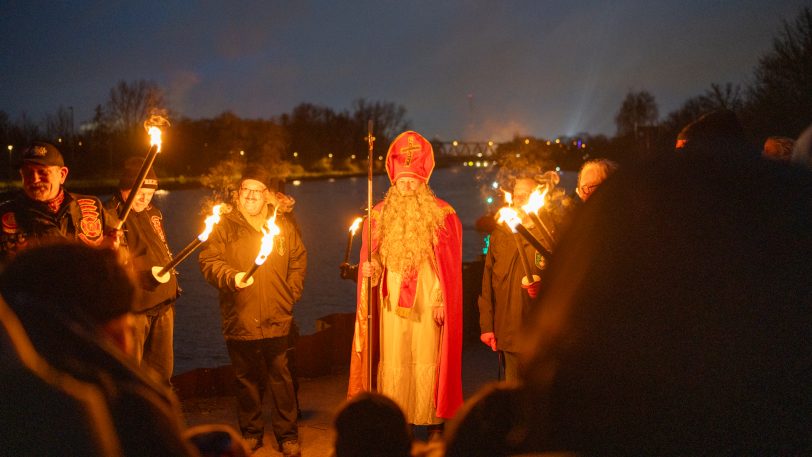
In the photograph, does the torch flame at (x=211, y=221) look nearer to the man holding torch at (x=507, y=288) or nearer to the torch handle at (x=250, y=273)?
the torch handle at (x=250, y=273)

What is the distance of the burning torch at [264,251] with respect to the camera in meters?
5.11

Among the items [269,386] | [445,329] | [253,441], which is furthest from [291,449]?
[445,329]

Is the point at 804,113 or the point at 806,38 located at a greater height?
Answer: the point at 806,38

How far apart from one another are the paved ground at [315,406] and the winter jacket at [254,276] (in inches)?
41.8

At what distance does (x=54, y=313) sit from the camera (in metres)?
1.25

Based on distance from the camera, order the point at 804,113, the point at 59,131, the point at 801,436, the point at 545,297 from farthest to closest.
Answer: the point at 59,131
the point at 804,113
the point at 545,297
the point at 801,436

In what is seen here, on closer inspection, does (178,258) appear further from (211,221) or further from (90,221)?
(211,221)

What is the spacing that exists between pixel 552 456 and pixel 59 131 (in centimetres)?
8159

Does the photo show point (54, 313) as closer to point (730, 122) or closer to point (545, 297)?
point (545, 297)

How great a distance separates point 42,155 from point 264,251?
5.34 feet

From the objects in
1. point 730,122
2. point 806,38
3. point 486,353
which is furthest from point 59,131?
point 730,122

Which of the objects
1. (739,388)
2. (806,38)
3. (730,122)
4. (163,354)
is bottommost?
(163,354)

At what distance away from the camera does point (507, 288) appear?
18.7 ft

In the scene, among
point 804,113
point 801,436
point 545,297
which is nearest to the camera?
point 801,436
